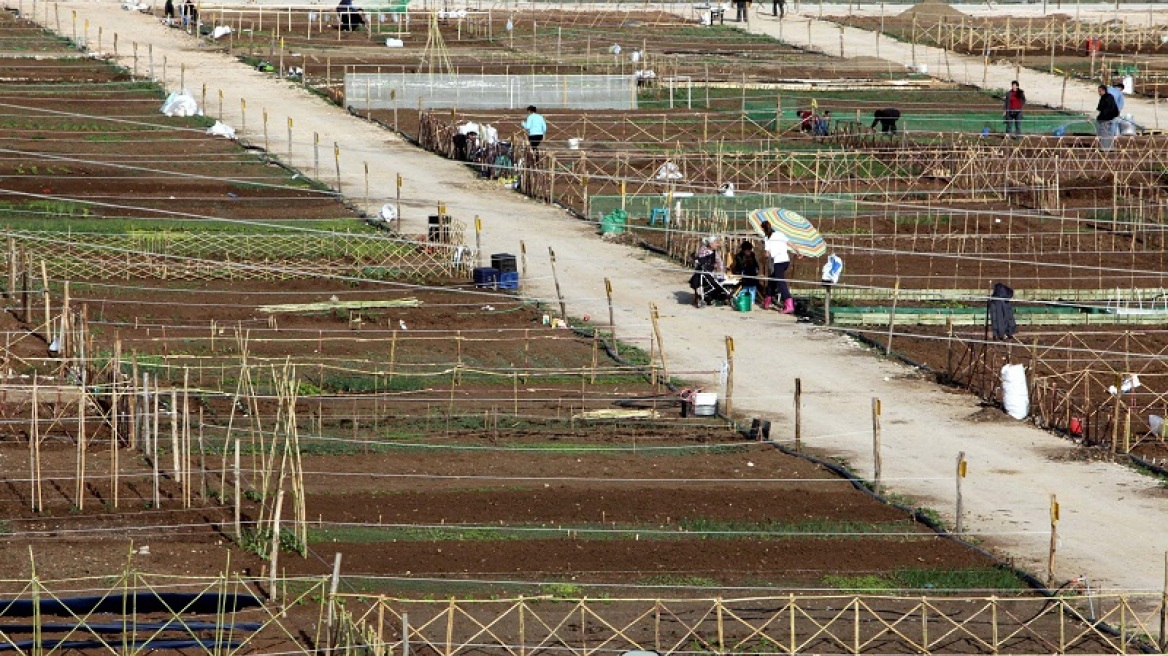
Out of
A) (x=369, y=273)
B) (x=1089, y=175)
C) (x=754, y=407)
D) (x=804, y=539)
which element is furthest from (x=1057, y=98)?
(x=804, y=539)

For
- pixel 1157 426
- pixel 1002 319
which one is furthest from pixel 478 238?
pixel 1157 426

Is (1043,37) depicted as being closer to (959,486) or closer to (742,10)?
(742,10)

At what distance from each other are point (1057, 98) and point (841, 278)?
73.4ft

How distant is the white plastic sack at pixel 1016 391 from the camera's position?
29828mm

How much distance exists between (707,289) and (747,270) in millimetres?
709

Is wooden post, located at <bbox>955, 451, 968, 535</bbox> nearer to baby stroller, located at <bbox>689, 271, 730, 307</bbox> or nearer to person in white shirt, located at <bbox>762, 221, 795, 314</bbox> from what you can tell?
person in white shirt, located at <bbox>762, 221, 795, 314</bbox>

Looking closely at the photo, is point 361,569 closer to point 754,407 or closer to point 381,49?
point 754,407

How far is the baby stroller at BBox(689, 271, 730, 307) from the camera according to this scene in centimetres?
3556

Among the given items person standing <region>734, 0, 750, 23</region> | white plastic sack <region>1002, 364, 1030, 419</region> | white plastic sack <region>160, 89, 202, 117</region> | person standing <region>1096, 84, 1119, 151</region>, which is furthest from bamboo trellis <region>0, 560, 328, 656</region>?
person standing <region>734, 0, 750, 23</region>

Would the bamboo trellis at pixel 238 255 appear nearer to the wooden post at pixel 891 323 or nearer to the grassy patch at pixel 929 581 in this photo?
the wooden post at pixel 891 323

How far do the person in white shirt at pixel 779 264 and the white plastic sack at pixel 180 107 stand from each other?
19193 millimetres

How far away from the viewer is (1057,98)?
189 feet

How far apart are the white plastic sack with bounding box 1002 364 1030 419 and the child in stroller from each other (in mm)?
6687

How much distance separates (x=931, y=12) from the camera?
247ft
